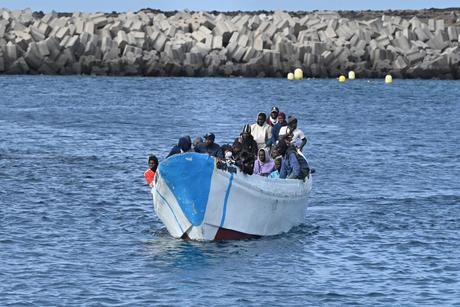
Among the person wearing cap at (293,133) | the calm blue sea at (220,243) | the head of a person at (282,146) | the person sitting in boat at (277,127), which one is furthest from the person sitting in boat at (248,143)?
the person sitting in boat at (277,127)

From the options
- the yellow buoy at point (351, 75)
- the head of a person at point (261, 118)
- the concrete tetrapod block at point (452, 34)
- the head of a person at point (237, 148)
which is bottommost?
the yellow buoy at point (351, 75)

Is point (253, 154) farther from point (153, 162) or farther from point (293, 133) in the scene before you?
point (293, 133)

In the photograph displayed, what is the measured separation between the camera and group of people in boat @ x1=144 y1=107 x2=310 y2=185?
2659 centimetres

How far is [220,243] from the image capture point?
26.8m

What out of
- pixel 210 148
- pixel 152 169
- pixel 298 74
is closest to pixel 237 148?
pixel 210 148

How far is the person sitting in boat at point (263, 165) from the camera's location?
93.4 ft

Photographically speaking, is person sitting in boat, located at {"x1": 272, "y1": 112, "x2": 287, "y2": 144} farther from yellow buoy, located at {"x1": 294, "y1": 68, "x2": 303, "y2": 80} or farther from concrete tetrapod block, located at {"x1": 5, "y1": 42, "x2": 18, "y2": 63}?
yellow buoy, located at {"x1": 294, "y1": 68, "x2": 303, "y2": 80}

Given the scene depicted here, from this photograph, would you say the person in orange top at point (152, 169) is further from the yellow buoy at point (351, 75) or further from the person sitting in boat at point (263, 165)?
the yellow buoy at point (351, 75)

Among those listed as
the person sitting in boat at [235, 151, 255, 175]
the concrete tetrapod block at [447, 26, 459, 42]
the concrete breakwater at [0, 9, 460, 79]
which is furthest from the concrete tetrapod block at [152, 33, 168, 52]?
the person sitting in boat at [235, 151, 255, 175]

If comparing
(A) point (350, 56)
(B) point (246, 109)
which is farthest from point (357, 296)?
(A) point (350, 56)

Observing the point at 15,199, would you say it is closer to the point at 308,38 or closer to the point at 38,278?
the point at 38,278

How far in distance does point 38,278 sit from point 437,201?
1420 centimetres

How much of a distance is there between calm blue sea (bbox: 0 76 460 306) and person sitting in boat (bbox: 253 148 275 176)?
56.5 inches

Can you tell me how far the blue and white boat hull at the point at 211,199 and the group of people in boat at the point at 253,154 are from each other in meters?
0.34
